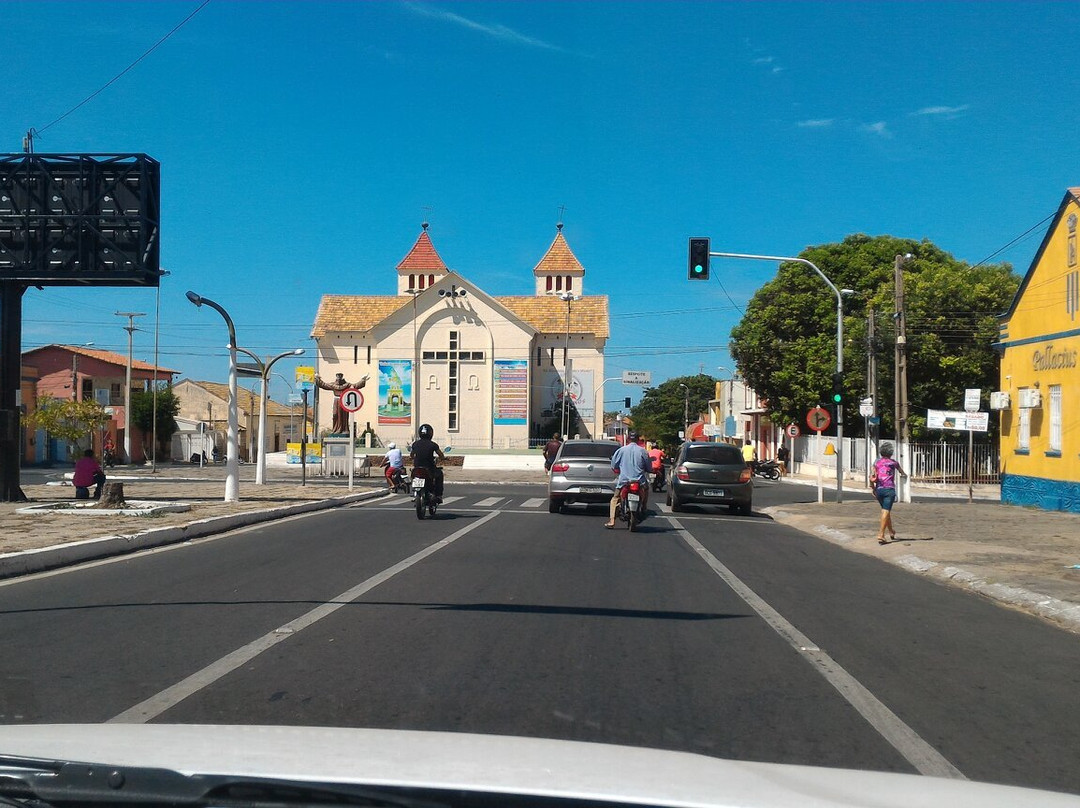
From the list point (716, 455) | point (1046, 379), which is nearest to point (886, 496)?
point (716, 455)

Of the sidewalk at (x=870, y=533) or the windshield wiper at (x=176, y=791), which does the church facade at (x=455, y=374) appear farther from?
the windshield wiper at (x=176, y=791)

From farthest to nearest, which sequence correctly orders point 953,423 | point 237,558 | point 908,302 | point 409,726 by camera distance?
1. point 908,302
2. point 953,423
3. point 237,558
4. point 409,726

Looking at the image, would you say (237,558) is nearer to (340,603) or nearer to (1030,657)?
(340,603)

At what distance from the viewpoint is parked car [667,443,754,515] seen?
22.9m

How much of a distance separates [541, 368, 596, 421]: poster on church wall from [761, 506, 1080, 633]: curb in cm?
6033

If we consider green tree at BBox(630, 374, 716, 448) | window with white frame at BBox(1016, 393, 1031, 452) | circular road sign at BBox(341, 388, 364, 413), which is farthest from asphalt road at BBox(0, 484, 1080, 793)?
green tree at BBox(630, 374, 716, 448)

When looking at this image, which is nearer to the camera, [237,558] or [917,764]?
[917,764]

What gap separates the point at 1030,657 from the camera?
780 centimetres

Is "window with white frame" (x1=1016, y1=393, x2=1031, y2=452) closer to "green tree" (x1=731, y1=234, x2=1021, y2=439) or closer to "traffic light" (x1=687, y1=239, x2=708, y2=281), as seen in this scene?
"traffic light" (x1=687, y1=239, x2=708, y2=281)

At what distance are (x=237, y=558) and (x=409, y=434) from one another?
60.4m

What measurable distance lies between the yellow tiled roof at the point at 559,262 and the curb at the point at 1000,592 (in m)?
72.1

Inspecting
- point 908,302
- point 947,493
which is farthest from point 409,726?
point 908,302

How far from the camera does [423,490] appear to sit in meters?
18.8

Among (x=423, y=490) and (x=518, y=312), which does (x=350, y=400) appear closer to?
(x=423, y=490)
